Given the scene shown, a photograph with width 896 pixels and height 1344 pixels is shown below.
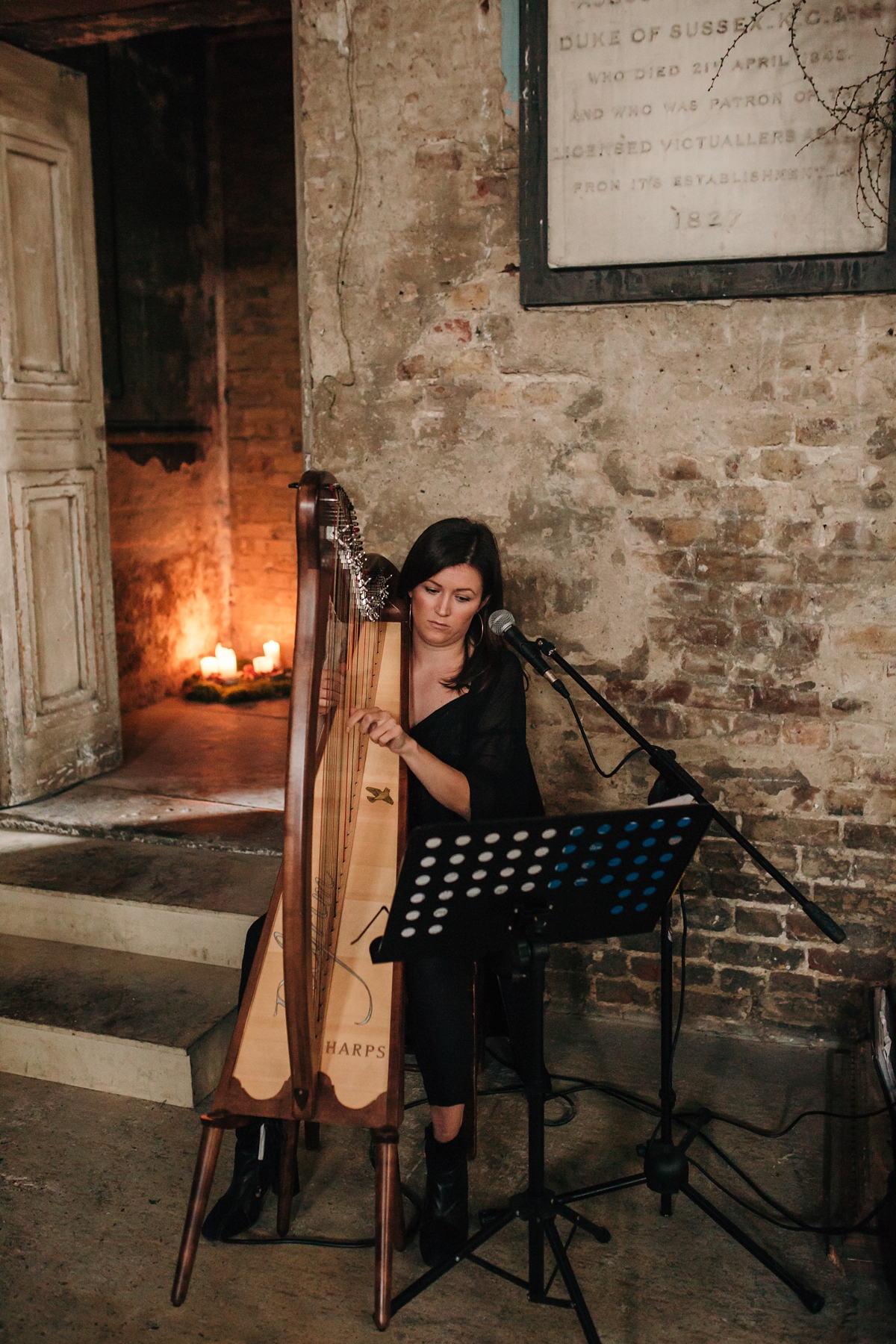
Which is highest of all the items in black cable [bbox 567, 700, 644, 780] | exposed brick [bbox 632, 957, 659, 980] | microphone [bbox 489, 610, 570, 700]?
microphone [bbox 489, 610, 570, 700]

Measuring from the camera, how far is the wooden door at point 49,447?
12.2 feet

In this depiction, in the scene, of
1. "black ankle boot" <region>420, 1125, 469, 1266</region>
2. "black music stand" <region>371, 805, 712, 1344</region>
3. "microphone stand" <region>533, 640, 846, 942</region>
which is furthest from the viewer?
"black ankle boot" <region>420, 1125, 469, 1266</region>

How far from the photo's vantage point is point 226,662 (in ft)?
18.8

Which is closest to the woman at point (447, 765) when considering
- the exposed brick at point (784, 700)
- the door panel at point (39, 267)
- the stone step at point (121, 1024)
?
the stone step at point (121, 1024)

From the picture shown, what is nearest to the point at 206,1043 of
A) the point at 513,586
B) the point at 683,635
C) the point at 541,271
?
the point at 513,586

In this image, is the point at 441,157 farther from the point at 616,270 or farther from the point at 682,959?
the point at 682,959

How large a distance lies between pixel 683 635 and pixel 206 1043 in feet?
5.50

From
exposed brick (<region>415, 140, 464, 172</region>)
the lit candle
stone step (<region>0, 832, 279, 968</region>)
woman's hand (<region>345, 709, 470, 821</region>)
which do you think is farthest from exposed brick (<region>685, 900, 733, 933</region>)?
Result: the lit candle

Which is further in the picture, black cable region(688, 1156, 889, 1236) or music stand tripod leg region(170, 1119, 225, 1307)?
black cable region(688, 1156, 889, 1236)

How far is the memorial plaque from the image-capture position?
259cm

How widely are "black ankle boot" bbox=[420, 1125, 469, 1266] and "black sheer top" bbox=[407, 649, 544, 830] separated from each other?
→ 694 millimetres

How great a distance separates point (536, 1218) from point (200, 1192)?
64cm

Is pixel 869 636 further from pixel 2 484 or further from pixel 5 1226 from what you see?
pixel 2 484

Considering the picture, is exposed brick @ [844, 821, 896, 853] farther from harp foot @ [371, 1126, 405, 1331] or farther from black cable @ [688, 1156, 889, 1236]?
harp foot @ [371, 1126, 405, 1331]
